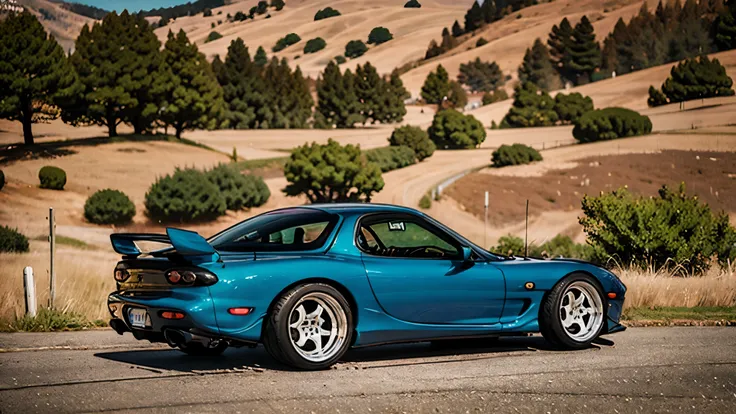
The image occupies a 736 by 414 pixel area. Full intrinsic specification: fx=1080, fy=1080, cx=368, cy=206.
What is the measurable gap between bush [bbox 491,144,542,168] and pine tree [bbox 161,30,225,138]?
56.3 ft

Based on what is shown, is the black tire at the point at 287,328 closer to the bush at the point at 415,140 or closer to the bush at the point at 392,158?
the bush at the point at 392,158

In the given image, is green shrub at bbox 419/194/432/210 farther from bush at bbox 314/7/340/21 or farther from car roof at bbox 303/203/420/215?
car roof at bbox 303/203/420/215

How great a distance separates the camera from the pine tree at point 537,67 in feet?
248

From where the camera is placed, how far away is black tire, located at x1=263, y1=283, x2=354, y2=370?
312 inches

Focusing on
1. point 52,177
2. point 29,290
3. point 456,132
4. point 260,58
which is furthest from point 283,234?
point 260,58

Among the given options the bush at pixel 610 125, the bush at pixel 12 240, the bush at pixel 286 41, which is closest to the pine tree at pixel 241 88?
the bush at pixel 286 41

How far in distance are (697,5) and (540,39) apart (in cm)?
1234

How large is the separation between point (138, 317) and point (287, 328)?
116 centimetres

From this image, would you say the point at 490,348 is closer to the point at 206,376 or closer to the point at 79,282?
the point at 206,376

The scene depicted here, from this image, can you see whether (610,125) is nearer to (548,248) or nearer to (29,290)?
(548,248)

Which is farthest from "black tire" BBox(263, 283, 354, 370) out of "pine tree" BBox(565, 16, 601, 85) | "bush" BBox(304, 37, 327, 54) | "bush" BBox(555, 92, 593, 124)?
"pine tree" BBox(565, 16, 601, 85)

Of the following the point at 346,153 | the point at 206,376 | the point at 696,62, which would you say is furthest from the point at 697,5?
the point at 206,376

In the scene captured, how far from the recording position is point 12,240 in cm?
4219

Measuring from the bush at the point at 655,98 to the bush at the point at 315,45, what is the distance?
757 inches
